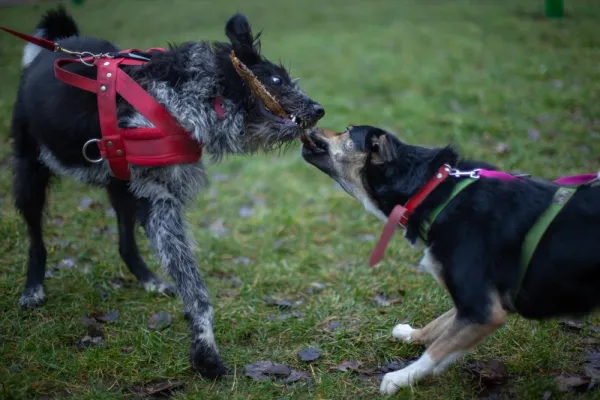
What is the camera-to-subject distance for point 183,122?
353cm

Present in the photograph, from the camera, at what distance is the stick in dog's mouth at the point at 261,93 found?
3.54 meters

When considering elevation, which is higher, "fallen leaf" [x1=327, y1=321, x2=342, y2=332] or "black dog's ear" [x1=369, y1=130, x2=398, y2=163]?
"black dog's ear" [x1=369, y1=130, x2=398, y2=163]

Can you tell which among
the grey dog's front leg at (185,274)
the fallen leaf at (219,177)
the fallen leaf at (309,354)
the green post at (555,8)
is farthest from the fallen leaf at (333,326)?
the green post at (555,8)

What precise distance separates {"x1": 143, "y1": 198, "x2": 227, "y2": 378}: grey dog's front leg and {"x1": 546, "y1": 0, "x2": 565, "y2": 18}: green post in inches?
515

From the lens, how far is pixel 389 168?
10.8 ft

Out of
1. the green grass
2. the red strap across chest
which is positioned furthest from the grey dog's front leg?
the red strap across chest

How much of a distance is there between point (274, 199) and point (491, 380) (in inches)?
150

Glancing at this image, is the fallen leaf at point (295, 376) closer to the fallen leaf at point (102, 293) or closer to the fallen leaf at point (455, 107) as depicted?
the fallen leaf at point (102, 293)

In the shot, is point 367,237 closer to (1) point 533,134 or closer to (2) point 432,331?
(2) point 432,331

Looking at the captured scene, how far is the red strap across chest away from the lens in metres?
3.47

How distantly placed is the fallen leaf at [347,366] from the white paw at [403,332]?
34 centimetres

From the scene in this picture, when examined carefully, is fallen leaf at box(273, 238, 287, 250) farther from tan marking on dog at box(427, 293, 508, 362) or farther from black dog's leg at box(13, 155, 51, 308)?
tan marking on dog at box(427, 293, 508, 362)

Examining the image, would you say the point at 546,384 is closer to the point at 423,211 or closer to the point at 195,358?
the point at 423,211

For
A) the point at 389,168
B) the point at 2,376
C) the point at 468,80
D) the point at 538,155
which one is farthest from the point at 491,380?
the point at 468,80
